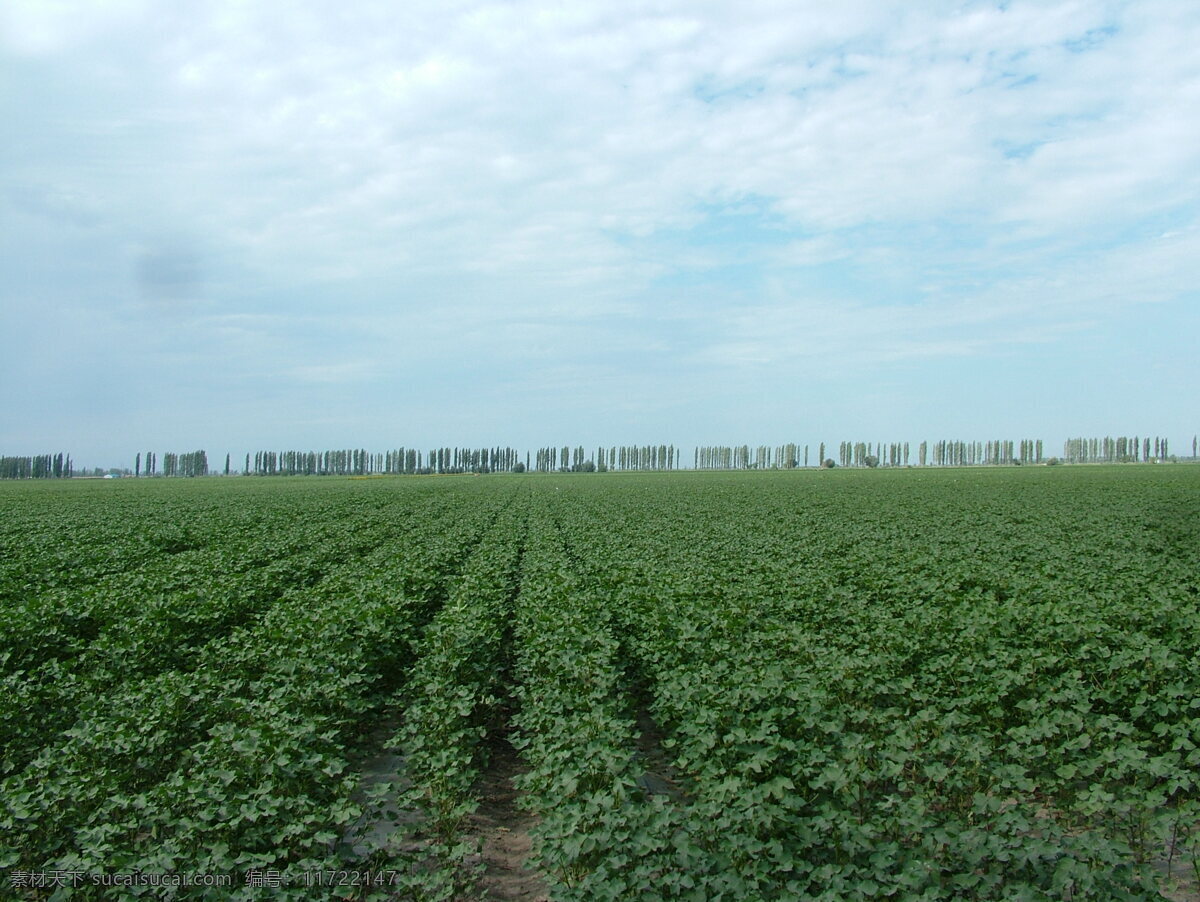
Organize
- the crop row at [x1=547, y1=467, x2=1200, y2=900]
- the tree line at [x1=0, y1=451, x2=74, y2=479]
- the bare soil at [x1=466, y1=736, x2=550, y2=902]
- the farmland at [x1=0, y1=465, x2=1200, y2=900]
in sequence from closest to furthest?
the crop row at [x1=547, y1=467, x2=1200, y2=900] < the farmland at [x1=0, y1=465, x2=1200, y2=900] < the bare soil at [x1=466, y1=736, x2=550, y2=902] < the tree line at [x1=0, y1=451, x2=74, y2=479]

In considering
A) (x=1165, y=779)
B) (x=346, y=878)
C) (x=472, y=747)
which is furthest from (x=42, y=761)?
(x=1165, y=779)

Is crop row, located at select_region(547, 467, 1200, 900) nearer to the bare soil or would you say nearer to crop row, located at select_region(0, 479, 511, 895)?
the bare soil

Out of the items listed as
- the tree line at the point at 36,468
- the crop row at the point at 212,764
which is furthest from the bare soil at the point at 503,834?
the tree line at the point at 36,468

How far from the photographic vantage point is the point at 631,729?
7719mm

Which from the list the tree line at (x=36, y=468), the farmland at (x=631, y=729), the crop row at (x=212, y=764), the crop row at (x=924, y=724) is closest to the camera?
the crop row at (x=924, y=724)

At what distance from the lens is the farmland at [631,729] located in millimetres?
4625

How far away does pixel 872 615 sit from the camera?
33.8 feet

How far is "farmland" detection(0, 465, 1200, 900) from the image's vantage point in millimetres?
4625

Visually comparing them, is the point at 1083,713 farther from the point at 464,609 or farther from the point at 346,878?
the point at 464,609

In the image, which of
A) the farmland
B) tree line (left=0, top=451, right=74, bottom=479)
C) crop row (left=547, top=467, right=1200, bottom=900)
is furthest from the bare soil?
tree line (left=0, top=451, right=74, bottom=479)

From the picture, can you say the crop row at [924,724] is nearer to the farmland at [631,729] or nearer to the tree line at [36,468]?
the farmland at [631,729]

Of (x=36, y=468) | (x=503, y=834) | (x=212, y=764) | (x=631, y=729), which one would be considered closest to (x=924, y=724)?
(x=631, y=729)

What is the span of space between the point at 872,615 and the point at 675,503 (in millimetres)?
31628

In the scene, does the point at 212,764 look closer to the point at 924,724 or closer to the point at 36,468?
the point at 924,724
